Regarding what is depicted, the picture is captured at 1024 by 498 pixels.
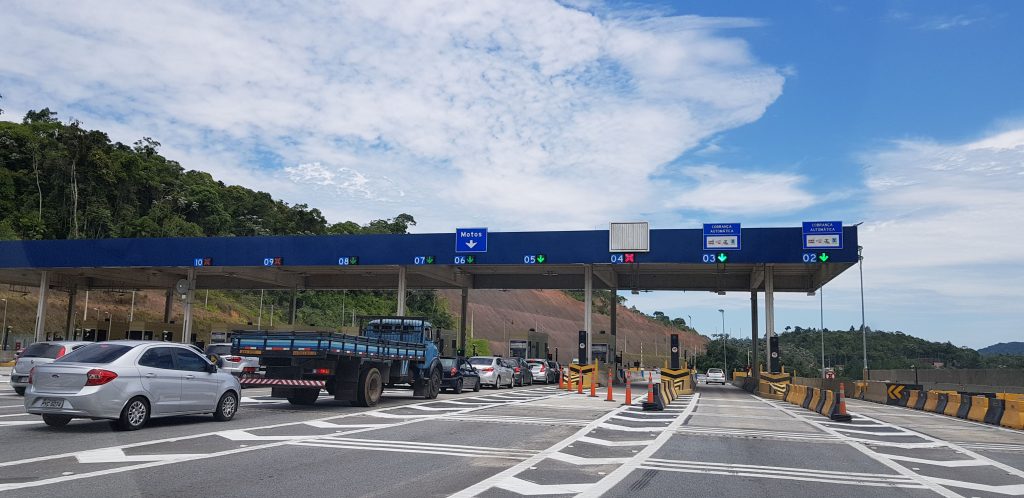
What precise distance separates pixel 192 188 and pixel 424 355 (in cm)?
6230

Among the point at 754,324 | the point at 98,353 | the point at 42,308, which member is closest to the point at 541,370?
the point at 754,324

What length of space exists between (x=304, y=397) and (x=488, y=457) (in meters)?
10.2

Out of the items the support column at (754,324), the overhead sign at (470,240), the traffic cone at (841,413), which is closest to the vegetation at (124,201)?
the overhead sign at (470,240)

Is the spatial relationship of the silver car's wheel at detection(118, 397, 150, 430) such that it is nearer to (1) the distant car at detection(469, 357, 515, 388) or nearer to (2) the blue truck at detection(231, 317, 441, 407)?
(2) the blue truck at detection(231, 317, 441, 407)

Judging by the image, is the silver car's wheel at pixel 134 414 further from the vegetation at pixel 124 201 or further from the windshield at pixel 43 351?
the vegetation at pixel 124 201

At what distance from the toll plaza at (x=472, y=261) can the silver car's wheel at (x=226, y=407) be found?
22.6 m

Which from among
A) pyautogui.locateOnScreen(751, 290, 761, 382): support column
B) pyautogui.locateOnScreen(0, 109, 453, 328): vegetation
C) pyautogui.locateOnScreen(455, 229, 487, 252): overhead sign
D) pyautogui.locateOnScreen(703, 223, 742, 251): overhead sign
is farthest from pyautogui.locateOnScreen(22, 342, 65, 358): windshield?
pyautogui.locateOnScreen(0, 109, 453, 328): vegetation

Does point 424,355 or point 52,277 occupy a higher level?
point 52,277

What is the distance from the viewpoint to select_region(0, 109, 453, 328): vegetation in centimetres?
6481

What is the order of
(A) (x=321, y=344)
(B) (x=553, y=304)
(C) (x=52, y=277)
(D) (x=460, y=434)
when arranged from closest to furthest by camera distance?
(D) (x=460, y=434), (A) (x=321, y=344), (C) (x=52, y=277), (B) (x=553, y=304)

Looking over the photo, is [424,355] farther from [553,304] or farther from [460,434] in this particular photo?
[553,304]


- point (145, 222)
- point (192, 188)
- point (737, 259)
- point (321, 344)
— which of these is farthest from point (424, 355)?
point (192, 188)

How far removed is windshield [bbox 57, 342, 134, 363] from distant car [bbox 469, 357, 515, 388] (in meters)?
18.3

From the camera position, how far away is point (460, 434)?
13797mm
